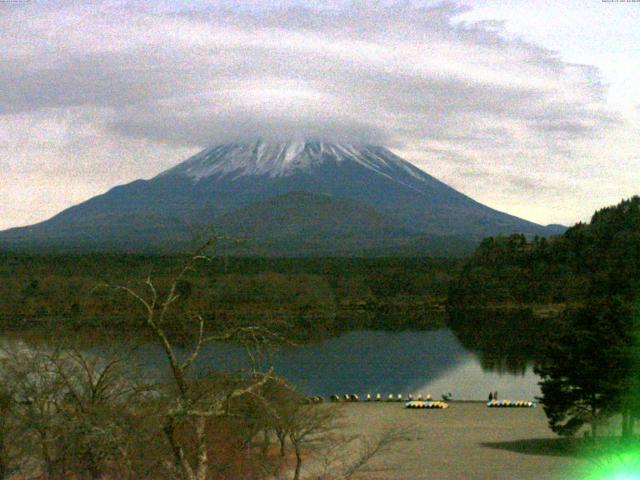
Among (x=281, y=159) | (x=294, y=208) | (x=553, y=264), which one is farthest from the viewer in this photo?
(x=281, y=159)

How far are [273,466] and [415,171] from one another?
7341 inches

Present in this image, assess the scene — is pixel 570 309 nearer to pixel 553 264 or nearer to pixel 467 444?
pixel 467 444

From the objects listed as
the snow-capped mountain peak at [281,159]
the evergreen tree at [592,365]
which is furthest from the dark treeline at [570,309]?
the snow-capped mountain peak at [281,159]

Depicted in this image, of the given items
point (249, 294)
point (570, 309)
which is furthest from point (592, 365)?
point (249, 294)

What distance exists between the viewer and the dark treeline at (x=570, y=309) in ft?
50.6

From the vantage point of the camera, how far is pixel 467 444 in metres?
17.8

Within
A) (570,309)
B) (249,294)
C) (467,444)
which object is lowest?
(249,294)

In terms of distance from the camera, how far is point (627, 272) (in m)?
60.2

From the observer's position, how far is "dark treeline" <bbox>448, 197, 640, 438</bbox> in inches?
607

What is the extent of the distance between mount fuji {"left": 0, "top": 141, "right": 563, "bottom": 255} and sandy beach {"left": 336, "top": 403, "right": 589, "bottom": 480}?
300 ft

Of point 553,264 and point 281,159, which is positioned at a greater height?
point 281,159

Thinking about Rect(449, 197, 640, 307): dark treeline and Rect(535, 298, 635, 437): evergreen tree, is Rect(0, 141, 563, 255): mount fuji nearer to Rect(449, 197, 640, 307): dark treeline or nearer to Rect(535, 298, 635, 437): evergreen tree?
Rect(449, 197, 640, 307): dark treeline

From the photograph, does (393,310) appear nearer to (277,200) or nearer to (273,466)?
(273,466)

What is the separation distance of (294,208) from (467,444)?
139891 millimetres
